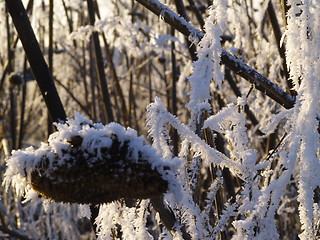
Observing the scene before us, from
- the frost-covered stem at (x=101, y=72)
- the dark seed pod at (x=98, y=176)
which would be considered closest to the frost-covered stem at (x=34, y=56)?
the dark seed pod at (x=98, y=176)

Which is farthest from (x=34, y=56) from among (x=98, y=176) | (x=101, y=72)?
(x=101, y=72)

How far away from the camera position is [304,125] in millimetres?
793

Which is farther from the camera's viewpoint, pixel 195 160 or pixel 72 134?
pixel 195 160

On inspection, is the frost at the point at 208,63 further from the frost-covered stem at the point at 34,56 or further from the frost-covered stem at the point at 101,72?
the frost-covered stem at the point at 101,72

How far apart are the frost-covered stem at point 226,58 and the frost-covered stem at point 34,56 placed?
24cm

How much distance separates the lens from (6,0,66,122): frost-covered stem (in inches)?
29.8

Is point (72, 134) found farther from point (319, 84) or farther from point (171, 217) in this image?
point (319, 84)

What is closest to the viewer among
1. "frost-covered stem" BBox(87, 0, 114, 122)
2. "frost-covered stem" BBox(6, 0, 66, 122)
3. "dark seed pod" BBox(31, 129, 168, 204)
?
"dark seed pod" BBox(31, 129, 168, 204)

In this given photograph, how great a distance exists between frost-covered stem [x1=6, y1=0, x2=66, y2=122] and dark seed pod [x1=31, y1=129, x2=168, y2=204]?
23 cm

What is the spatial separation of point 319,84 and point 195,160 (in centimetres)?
31

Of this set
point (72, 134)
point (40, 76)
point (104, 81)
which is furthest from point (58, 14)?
point (72, 134)

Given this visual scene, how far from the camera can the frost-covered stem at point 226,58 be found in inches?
33.4

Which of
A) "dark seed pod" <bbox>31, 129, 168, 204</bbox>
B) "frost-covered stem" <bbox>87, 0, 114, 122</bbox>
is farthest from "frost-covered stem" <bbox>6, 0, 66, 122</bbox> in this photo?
"frost-covered stem" <bbox>87, 0, 114, 122</bbox>

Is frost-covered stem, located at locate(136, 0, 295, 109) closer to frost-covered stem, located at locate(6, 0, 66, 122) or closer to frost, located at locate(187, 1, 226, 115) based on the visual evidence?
frost, located at locate(187, 1, 226, 115)
